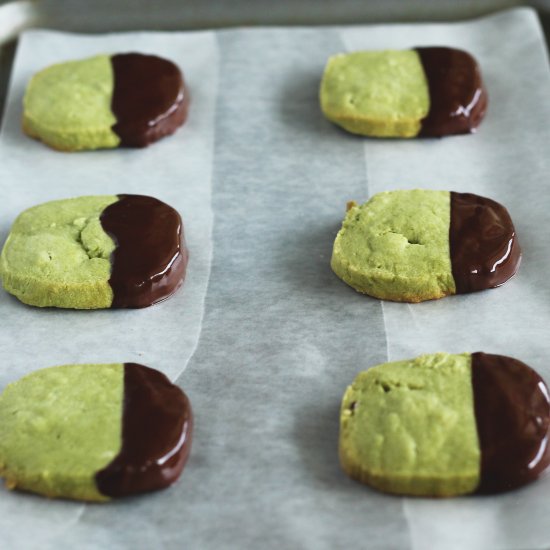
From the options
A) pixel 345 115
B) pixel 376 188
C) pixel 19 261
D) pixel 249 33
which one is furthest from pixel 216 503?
pixel 249 33

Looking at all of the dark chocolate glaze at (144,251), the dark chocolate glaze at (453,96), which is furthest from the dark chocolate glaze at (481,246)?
the dark chocolate glaze at (144,251)

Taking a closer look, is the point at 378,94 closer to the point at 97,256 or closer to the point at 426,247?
the point at 426,247

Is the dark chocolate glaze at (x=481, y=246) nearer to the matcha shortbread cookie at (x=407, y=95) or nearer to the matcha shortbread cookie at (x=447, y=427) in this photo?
the matcha shortbread cookie at (x=447, y=427)

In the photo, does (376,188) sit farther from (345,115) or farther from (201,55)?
(201,55)

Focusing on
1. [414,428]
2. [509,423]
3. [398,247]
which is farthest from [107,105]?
[509,423]

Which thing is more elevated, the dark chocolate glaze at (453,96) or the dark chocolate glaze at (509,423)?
the dark chocolate glaze at (453,96)

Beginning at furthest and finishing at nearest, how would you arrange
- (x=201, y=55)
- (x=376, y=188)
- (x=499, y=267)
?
(x=201, y=55) < (x=376, y=188) < (x=499, y=267)

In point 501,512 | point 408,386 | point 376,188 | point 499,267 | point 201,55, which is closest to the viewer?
point 501,512

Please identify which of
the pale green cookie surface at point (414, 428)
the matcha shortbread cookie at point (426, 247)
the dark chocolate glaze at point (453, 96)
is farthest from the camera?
the dark chocolate glaze at point (453, 96)
